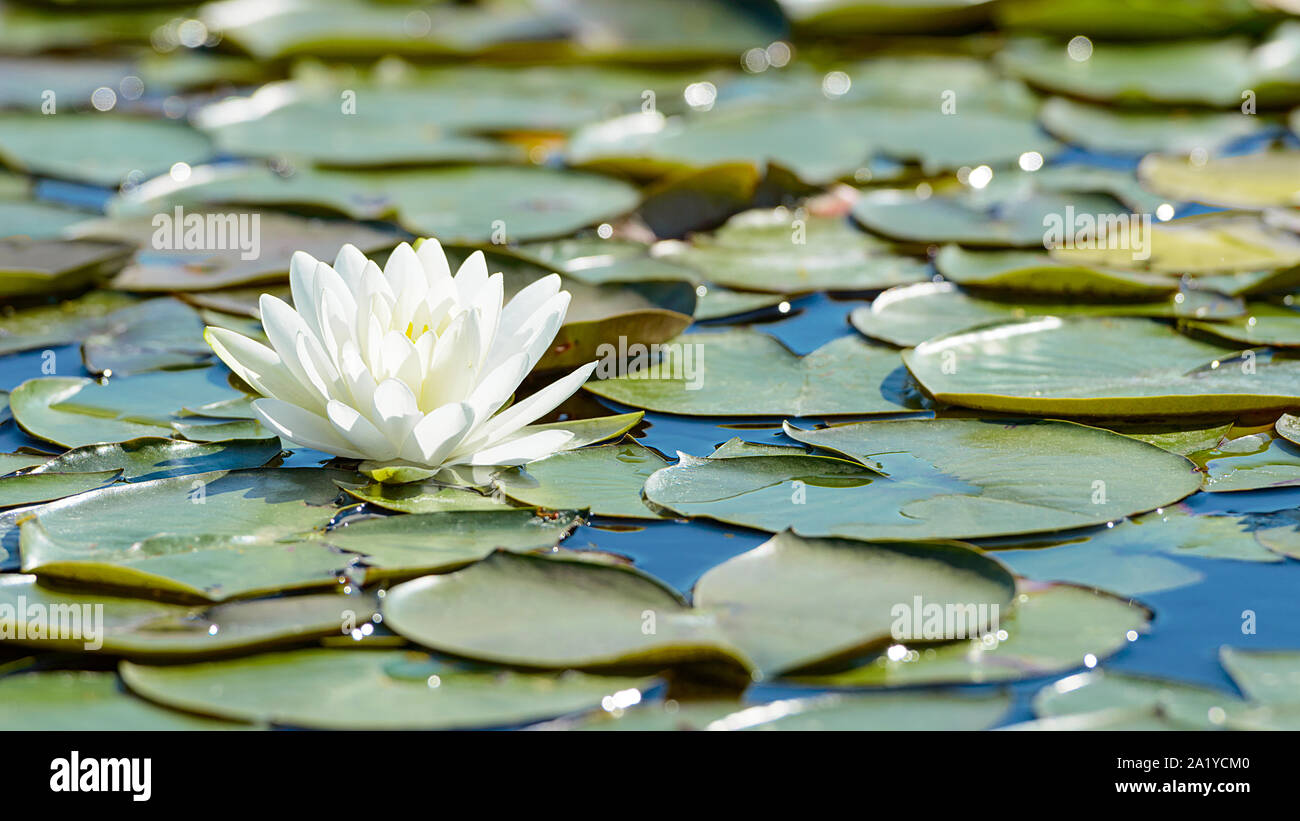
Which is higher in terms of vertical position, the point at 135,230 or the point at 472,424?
the point at 135,230

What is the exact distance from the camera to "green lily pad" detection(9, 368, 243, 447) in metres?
2.67

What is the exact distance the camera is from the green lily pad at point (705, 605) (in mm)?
1865

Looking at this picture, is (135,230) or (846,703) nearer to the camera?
(846,703)

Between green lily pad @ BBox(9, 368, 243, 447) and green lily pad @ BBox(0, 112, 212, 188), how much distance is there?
1.70 m

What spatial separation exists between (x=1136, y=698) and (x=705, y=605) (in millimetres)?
639

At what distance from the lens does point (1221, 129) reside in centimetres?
479

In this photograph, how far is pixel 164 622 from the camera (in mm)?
1947

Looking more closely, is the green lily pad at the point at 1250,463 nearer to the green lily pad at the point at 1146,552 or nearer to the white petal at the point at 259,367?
the green lily pad at the point at 1146,552

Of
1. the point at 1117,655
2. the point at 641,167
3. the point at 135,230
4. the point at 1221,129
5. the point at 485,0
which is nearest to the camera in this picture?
the point at 1117,655

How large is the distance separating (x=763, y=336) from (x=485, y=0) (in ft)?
14.4

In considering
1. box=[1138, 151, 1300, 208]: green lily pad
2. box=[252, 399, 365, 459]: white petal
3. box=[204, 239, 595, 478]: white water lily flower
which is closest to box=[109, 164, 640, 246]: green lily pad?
box=[204, 239, 595, 478]: white water lily flower

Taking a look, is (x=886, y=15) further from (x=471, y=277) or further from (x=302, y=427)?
(x=302, y=427)

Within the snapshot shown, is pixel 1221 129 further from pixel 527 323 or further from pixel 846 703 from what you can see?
pixel 846 703
